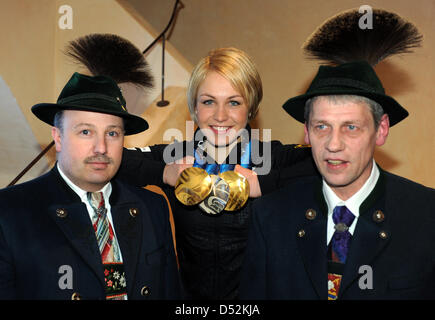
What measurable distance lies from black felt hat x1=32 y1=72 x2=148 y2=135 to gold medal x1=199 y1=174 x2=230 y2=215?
50 centimetres

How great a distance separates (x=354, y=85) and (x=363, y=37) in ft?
1.86

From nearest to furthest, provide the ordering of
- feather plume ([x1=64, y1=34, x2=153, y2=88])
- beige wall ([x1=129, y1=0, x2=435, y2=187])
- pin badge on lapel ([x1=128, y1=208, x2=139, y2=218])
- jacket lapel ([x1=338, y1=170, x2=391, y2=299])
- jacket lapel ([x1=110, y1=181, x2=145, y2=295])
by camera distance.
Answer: jacket lapel ([x1=338, y1=170, x2=391, y2=299])
jacket lapel ([x1=110, y1=181, x2=145, y2=295])
pin badge on lapel ([x1=128, y1=208, x2=139, y2=218])
feather plume ([x1=64, y1=34, x2=153, y2=88])
beige wall ([x1=129, y1=0, x2=435, y2=187])

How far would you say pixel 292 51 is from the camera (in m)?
4.57

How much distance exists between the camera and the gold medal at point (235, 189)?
2297 millimetres

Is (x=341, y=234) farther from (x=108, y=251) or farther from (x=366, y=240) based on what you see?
(x=108, y=251)

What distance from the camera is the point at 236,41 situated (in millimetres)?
5020

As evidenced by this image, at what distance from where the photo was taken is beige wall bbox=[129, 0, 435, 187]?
372cm

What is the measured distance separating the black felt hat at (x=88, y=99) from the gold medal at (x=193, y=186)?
374 millimetres

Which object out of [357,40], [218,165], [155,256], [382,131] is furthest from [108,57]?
[382,131]

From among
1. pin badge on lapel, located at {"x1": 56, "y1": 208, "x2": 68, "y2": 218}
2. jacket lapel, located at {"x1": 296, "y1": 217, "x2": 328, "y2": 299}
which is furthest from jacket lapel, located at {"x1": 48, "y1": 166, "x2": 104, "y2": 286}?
jacket lapel, located at {"x1": 296, "y1": 217, "x2": 328, "y2": 299}

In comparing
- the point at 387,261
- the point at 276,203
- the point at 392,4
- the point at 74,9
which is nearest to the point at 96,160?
the point at 276,203

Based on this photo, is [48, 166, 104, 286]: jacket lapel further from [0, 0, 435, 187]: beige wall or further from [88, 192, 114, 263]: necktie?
[0, 0, 435, 187]: beige wall

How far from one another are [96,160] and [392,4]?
118 inches
